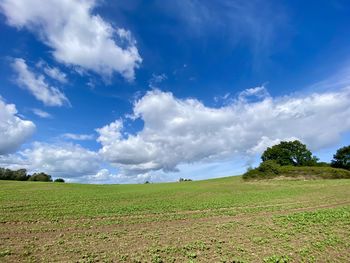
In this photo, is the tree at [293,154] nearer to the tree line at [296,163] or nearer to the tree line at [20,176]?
the tree line at [296,163]

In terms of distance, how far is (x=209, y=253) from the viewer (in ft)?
39.5

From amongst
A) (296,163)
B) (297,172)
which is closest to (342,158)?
(296,163)

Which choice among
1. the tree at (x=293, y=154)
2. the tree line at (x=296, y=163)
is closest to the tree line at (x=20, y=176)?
the tree line at (x=296, y=163)

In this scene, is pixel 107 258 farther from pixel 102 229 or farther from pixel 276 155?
pixel 276 155

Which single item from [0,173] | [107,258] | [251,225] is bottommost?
[107,258]

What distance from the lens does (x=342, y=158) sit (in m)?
88.8

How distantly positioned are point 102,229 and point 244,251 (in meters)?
9.59

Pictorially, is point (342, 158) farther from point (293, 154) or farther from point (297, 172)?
point (297, 172)

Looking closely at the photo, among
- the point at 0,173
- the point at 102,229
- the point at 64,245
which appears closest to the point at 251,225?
the point at 102,229

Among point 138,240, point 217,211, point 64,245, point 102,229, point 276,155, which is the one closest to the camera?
point 64,245

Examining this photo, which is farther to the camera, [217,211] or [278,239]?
[217,211]

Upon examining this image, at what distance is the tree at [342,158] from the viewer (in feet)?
287

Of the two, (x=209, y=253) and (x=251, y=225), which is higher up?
(x=251, y=225)

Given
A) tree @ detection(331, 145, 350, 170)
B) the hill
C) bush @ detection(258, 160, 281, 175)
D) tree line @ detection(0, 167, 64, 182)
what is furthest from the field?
tree line @ detection(0, 167, 64, 182)
